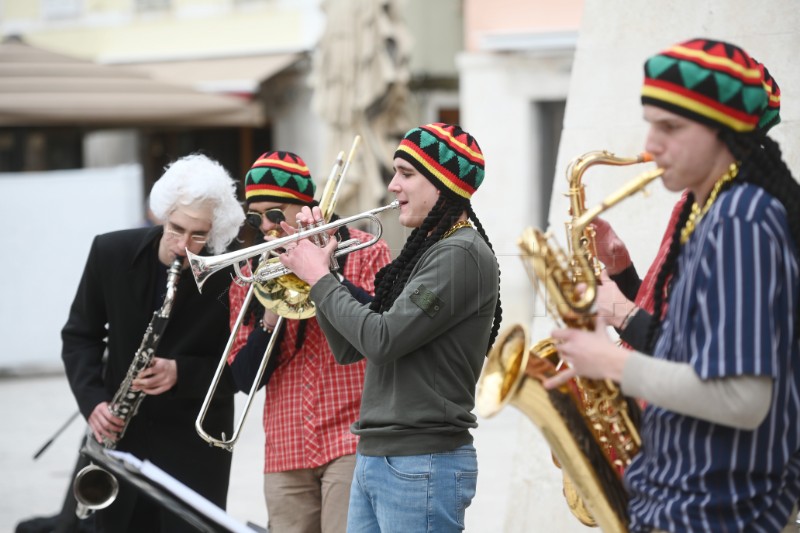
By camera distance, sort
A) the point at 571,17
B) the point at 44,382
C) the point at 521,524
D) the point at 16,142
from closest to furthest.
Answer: the point at 521,524
the point at 44,382
the point at 571,17
the point at 16,142

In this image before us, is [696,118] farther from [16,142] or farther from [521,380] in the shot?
[16,142]

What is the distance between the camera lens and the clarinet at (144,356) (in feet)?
13.7

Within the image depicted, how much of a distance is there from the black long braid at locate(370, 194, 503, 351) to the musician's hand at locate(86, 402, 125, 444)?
4.35 feet

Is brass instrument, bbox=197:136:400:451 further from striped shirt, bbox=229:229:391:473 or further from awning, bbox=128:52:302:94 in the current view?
awning, bbox=128:52:302:94

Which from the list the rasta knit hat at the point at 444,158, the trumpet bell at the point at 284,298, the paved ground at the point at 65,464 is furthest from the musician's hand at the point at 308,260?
the paved ground at the point at 65,464

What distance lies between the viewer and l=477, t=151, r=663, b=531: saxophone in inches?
97.5

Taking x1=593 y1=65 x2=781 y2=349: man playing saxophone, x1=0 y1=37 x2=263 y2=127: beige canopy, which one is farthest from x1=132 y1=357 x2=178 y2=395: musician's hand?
x1=0 y1=37 x2=263 y2=127: beige canopy

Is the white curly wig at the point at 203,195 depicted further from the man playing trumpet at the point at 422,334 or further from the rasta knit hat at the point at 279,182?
the man playing trumpet at the point at 422,334

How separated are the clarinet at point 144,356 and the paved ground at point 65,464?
82.3 inches

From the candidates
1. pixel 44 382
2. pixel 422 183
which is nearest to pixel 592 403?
pixel 422 183

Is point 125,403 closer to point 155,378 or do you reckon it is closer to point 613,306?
point 155,378

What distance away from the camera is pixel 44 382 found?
11.5 meters

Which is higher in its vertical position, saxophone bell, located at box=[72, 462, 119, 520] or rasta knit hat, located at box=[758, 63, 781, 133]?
rasta knit hat, located at box=[758, 63, 781, 133]

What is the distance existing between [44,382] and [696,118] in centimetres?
1008
